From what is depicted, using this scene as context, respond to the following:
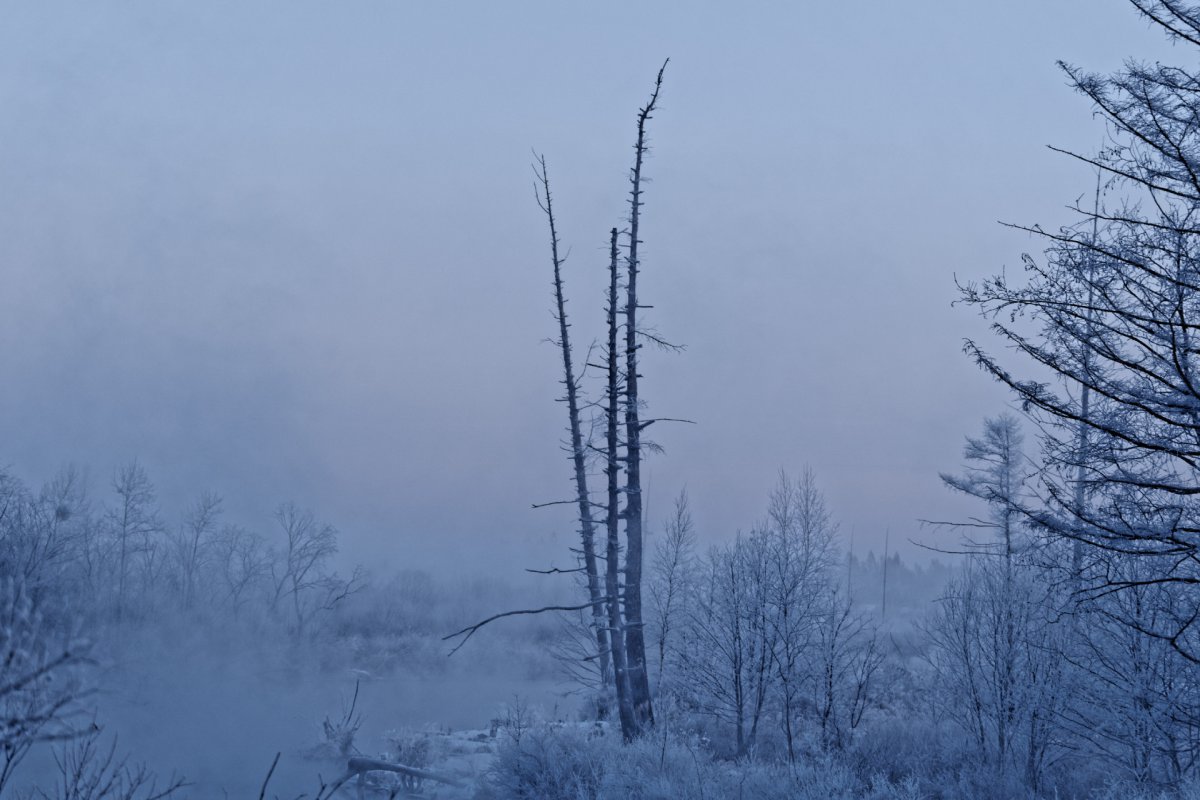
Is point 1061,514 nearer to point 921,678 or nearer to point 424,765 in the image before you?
point 424,765

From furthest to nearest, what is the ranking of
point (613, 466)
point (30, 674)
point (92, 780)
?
point (613, 466), point (92, 780), point (30, 674)

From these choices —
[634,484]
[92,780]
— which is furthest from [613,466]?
[92,780]

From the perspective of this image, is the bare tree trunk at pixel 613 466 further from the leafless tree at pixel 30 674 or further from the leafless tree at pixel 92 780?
the leafless tree at pixel 30 674

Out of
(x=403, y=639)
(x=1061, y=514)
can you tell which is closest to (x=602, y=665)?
(x=1061, y=514)

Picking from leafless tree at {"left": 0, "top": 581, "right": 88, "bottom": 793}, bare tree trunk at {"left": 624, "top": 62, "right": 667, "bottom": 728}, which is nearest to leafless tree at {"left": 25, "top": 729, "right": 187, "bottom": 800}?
leafless tree at {"left": 0, "top": 581, "right": 88, "bottom": 793}

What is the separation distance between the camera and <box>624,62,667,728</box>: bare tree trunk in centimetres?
1528

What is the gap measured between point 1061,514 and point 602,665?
54.6 feet

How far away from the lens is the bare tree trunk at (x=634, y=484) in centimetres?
1528

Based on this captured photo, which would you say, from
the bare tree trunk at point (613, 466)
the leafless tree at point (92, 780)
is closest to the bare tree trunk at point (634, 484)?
the bare tree trunk at point (613, 466)

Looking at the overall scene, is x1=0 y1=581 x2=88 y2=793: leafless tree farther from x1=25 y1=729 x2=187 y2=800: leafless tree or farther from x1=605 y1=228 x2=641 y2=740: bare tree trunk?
x1=605 y1=228 x2=641 y2=740: bare tree trunk

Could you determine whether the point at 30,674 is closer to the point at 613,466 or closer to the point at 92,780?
the point at 92,780

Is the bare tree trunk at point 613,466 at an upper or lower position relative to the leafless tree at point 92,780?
upper

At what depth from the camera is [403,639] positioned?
4728 centimetres

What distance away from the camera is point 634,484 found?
51.1 ft
